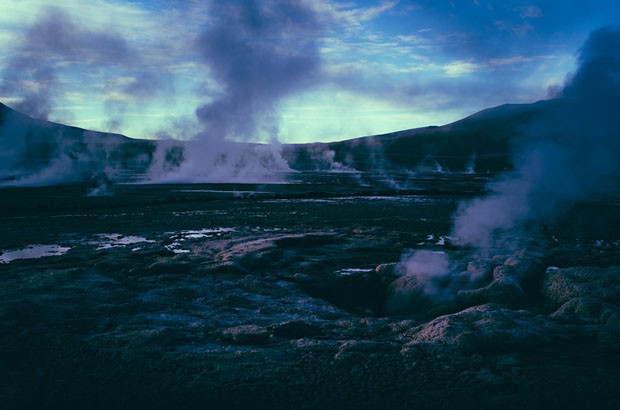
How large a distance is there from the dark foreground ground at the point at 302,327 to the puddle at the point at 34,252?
0.20 m

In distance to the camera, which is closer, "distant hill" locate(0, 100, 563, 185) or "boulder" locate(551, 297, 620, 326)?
"boulder" locate(551, 297, 620, 326)

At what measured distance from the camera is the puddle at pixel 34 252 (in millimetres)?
14719

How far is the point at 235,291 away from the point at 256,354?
3.53 meters

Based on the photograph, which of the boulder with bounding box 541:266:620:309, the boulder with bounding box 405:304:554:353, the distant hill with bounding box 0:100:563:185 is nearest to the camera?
the boulder with bounding box 405:304:554:353

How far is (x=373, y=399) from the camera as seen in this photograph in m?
5.93

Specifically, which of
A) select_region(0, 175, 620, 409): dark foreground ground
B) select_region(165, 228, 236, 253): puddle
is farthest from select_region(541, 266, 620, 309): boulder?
select_region(165, 228, 236, 253): puddle

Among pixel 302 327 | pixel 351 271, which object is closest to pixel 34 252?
pixel 351 271

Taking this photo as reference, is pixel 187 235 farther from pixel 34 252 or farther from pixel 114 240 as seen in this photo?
pixel 34 252

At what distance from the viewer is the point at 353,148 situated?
528ft

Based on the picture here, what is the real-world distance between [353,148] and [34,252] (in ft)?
487

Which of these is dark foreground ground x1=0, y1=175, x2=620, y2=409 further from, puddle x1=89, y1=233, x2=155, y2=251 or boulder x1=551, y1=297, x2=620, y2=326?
puddle x1=89, y1=233, x2=155, y2=251

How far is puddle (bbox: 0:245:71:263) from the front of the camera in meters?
14.7

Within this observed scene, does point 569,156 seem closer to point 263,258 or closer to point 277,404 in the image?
point 263,258

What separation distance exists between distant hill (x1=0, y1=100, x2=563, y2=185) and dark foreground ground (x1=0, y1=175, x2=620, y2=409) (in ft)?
208
